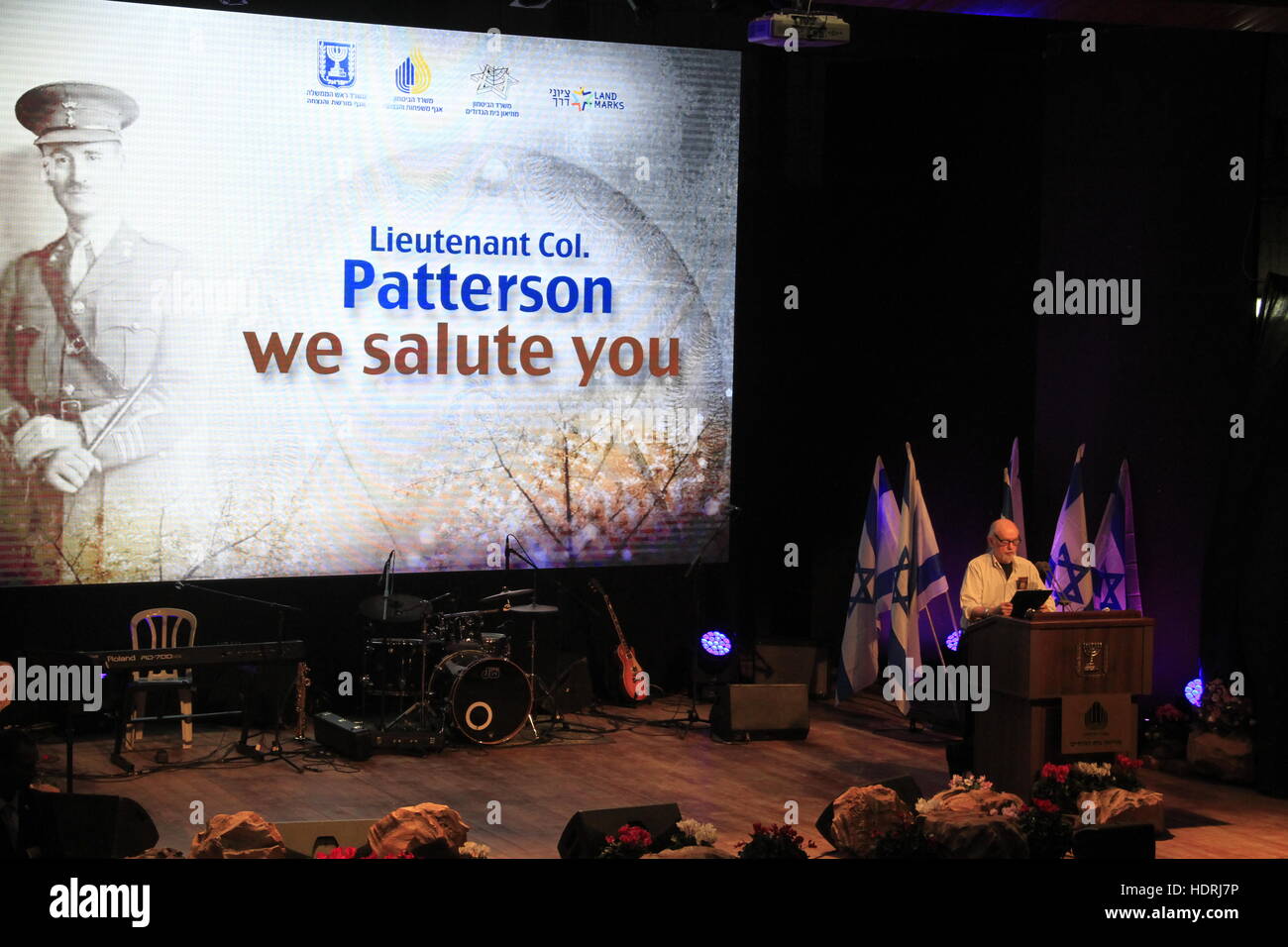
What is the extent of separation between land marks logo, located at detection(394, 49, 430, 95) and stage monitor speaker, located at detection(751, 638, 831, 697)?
14.6 ft

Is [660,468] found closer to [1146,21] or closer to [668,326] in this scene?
[668,326]

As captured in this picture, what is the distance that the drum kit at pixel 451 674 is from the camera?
9172 mm

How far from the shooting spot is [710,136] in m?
10.7

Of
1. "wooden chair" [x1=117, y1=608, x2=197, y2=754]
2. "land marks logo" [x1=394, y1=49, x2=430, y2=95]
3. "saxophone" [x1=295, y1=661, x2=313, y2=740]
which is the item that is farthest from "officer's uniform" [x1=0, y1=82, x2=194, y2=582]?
"land marks logo" [x1=394, y1=49, x2=430, y2=95]

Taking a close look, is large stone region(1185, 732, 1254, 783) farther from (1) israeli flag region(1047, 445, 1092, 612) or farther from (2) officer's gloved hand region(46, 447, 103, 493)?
(2) officer's gloved hand region(46, 447, 103, 493)

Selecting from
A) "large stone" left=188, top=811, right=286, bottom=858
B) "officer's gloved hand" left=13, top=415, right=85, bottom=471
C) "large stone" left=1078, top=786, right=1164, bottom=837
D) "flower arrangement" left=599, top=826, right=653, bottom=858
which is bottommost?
"large stone" left=1078, top=786, right=1164, bottom=837

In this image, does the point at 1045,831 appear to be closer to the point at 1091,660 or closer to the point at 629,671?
the point at 1091,660

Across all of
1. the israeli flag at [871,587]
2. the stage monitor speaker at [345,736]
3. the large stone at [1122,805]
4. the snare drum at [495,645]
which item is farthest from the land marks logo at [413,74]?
the large stone at [1122,805]

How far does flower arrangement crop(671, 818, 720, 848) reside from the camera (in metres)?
→ 5.44

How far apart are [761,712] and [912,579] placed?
1395 millimetres

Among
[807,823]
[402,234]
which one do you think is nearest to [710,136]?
[402,234]

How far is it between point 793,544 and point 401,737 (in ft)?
12.0

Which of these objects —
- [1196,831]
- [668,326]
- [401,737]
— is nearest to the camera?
[1196,831]

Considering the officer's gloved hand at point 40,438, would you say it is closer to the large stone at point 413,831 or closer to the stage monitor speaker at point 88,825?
the stage monitor speaker at point 88,825
